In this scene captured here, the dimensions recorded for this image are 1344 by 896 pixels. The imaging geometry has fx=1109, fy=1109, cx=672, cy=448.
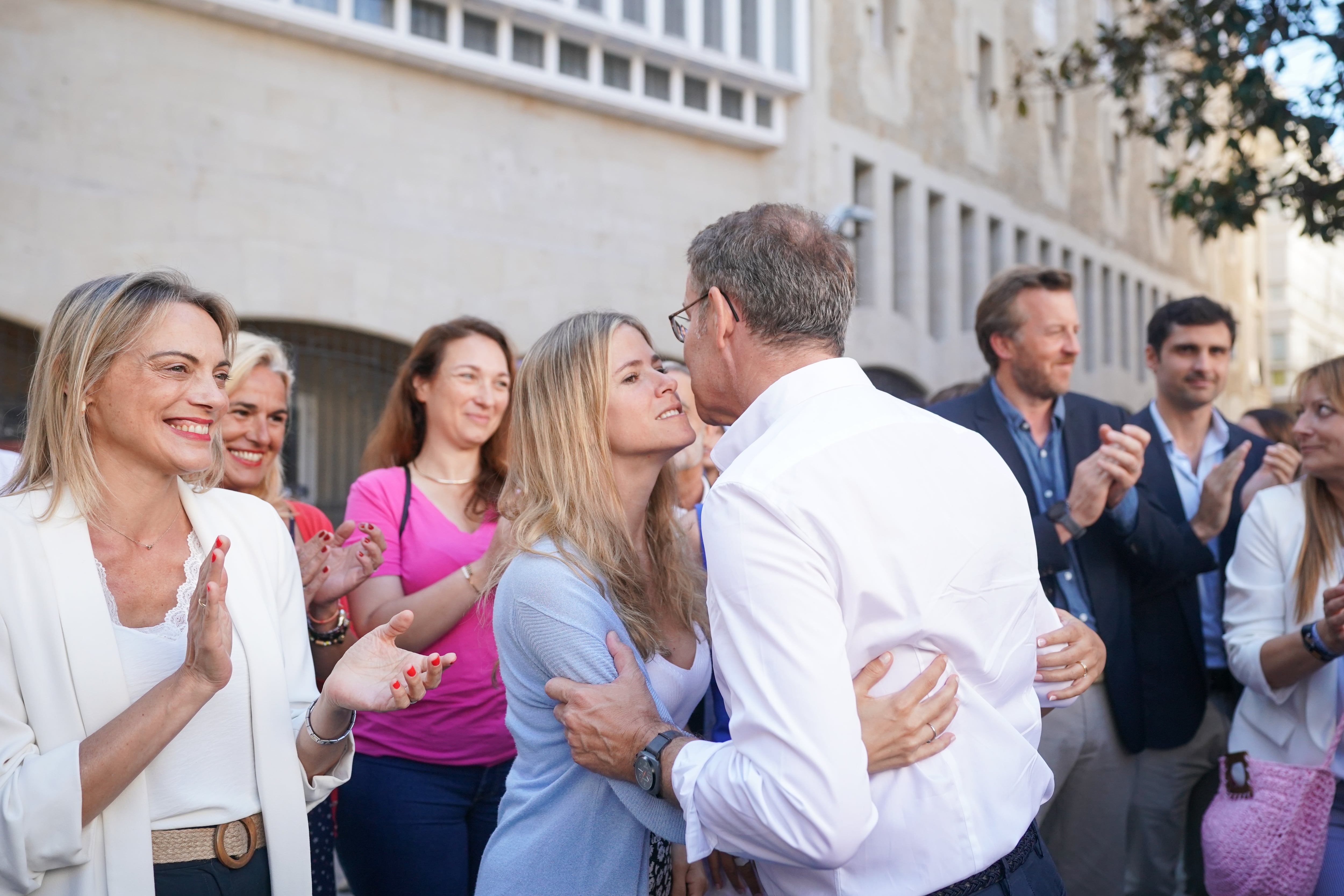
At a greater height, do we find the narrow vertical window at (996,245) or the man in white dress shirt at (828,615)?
the narrow vertical window at (996,245)

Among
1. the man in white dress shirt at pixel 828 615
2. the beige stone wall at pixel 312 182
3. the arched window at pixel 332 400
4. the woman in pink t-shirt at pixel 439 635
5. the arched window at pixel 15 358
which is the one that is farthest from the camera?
the arched window at pixel 332 400

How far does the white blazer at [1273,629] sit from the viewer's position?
3.51 m

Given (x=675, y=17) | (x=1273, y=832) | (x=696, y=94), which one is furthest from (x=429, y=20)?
(x=1273, y=832)

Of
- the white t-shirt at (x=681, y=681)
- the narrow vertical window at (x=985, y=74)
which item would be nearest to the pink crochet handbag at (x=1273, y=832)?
the white t-shirt at (x=681, y=681)

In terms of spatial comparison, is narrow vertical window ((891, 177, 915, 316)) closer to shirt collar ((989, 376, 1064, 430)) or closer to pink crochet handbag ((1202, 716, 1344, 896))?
shirt collar ((989, 376, 1064, 430))

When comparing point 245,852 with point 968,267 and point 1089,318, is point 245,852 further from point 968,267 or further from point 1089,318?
point 1089,318

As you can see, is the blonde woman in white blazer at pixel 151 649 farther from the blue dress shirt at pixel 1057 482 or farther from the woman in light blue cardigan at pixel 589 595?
the blue dress shirt at pixel 1057 482

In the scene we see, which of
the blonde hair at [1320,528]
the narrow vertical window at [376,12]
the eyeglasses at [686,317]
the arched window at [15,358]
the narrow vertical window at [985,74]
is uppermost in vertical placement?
the narrow vertical window at [985,74]

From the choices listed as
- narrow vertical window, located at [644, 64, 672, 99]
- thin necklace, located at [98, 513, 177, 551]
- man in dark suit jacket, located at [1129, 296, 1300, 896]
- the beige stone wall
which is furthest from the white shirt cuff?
narrow vertical window, located at [644, 64, 672, 99]

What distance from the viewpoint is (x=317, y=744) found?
8.36 ft

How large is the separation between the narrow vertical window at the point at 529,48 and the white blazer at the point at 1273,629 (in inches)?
432

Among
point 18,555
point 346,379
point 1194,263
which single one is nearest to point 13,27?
point 346,379

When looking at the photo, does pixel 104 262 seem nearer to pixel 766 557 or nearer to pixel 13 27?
pixel 13 27

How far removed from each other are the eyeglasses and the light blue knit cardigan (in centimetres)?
57
